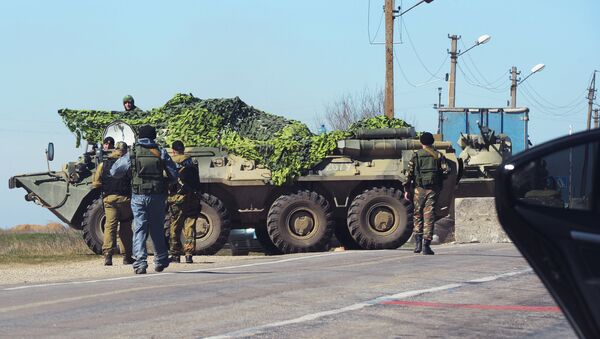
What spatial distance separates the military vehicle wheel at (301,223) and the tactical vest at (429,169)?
12.3 feet

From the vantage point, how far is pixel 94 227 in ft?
65.4

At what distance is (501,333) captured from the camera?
7.70m

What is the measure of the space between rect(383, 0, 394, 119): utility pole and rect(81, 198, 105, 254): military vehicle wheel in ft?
40.2

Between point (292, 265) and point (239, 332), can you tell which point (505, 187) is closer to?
point (239, 332)

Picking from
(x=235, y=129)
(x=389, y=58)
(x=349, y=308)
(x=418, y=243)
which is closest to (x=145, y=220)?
(x=418, y=243)

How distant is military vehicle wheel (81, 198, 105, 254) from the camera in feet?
65.1

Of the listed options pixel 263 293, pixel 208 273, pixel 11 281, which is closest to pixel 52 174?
pixel 11 281

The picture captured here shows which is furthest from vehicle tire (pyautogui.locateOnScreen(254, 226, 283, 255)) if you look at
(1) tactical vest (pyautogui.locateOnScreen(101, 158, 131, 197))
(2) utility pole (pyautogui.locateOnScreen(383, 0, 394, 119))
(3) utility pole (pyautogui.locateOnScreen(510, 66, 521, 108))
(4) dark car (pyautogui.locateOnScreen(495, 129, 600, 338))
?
(3) utility pole (pyautogui.locateOnScreen(510, 66, 521, 108))

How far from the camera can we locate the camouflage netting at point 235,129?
65.6ft

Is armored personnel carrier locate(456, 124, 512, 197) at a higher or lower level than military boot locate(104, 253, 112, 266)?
higher

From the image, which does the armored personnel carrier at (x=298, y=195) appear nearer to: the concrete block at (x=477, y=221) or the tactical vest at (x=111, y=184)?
the concrete block at (x=477, y=221)

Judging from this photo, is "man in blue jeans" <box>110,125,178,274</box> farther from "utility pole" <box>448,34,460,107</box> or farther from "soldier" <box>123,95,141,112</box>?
"utility pole" <box>448,34,460,107</box>

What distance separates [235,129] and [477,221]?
16.8 ft

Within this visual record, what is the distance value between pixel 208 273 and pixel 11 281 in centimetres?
267
